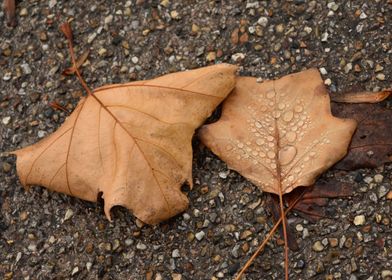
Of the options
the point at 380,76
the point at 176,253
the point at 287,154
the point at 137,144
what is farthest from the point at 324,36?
the point at 176,253

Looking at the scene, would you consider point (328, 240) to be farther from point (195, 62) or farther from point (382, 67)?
point (195, 62)

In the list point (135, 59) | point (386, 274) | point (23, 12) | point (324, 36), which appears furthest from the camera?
point (23, 12)

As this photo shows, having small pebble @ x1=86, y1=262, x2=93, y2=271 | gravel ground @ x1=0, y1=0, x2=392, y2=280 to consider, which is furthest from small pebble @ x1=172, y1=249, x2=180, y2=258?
small pebble @ x1=86, y1=262, x2=93, y2=271

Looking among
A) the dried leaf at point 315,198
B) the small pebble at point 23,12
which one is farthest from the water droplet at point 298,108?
the small pebble at point 23,12

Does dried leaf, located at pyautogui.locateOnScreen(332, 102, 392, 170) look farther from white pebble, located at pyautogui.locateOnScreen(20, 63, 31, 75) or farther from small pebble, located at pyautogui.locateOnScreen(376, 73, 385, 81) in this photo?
white pebble, located at pyautogui.locateOnScreen(20, 63, 31, 75)

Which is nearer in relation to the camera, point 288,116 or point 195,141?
point 288,116

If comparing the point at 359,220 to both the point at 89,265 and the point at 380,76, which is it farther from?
the point at 89,265

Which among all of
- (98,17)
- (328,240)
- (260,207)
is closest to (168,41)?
(98,17)
